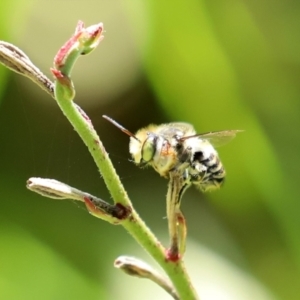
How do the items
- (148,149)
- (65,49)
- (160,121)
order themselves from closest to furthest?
1. (65,49)
2. (148,149)
3. (160,121)

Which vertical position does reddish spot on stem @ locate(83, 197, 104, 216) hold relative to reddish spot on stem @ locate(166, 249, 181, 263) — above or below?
above

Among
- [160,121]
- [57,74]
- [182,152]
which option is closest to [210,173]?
[182,152]

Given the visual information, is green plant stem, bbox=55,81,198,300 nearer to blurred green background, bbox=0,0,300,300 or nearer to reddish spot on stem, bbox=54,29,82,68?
reddish spot on stem, bbox=54,29,82,68

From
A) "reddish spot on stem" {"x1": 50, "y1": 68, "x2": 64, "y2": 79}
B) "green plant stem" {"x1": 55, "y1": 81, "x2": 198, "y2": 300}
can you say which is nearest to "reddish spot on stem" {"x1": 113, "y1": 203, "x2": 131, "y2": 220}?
"green plant stem" {"x1": 55, "y1": 81, "x2": 198, "y2": 300}

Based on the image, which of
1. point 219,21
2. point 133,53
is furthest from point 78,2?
point 219,21

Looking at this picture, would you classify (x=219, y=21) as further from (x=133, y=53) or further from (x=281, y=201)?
(x=281, y=201)

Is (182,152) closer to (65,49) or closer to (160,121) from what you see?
(65,49)
